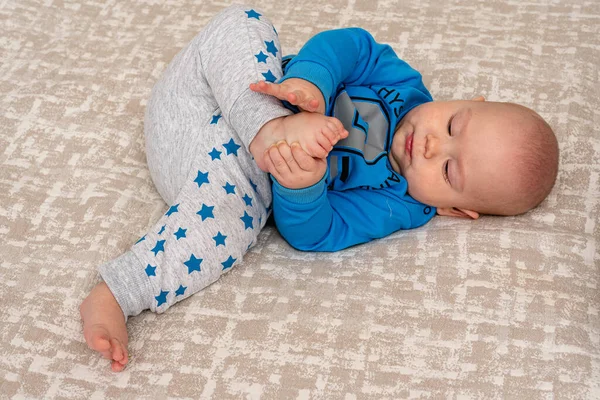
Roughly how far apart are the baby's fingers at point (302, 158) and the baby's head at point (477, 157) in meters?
0.25

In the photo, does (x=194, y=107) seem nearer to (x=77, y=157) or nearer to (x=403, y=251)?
(x=77, y=157)

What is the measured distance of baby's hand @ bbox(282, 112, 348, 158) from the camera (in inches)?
40.1

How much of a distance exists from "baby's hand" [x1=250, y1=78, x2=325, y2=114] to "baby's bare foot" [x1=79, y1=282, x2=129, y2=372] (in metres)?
0.36

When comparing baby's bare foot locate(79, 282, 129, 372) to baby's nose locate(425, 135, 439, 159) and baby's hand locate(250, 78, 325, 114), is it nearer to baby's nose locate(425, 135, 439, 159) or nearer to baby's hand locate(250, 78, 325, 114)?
baby's hand locate(250, 78, 325, 114)

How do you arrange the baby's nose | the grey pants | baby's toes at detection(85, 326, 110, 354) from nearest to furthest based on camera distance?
baby's toes at detection(85, 326, 110, 354), the grey pants, the baby's nose

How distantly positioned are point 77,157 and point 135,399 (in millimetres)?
492

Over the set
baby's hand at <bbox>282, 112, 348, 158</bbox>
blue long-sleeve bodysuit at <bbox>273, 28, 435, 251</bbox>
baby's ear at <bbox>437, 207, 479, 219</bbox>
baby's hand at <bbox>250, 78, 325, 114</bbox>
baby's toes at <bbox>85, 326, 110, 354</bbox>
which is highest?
baby's hand at <bbox>250, 78, 325, 114</bbox>

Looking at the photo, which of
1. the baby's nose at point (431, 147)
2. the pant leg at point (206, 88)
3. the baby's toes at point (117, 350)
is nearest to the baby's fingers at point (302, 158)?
the pant leg at point (206, 88)

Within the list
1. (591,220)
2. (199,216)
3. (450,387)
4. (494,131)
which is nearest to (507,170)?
(494,131)

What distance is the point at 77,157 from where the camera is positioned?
1272 mm

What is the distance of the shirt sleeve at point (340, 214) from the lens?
3.63 feet

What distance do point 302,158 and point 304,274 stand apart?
0.19 m

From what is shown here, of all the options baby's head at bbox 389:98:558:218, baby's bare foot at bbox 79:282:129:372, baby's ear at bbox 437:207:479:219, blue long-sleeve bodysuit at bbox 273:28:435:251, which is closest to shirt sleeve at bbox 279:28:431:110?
blue long-sleeve bodysuit at bbox 273:28:435:251

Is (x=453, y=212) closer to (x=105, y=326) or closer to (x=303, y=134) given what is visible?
(x=303, y=134)
